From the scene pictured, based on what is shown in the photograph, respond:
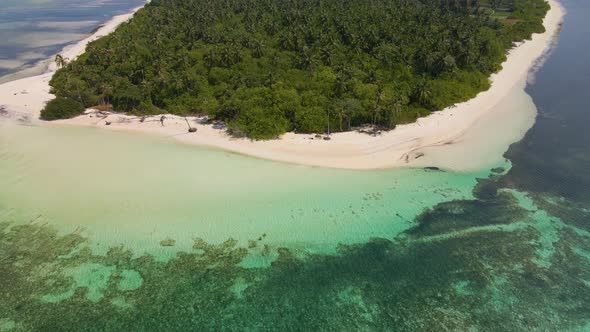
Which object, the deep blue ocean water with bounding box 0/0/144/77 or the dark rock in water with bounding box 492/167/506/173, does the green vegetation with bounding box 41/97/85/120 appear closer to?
the deep blue ocean water with bounding box 0/0/144/77

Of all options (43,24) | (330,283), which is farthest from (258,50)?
(43,24)

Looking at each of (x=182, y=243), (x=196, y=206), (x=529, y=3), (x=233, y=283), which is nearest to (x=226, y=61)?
(x=196, y=206)

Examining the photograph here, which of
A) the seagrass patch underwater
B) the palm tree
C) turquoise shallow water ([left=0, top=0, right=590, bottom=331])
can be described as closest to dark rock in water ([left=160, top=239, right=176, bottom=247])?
turquoise shallow water ([left=0, top=0, right=590, bottom=331])

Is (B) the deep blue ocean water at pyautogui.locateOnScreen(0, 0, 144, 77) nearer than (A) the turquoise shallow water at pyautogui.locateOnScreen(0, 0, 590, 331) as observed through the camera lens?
No

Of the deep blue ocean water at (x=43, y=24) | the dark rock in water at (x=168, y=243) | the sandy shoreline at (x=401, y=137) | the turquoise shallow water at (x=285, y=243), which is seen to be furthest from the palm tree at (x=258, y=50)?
the deep blue ocean water at (x=43, y=24)

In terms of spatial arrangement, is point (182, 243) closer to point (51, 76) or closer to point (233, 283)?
point (233, 283)

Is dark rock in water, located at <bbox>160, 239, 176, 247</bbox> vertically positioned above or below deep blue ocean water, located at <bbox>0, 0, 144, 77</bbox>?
below
